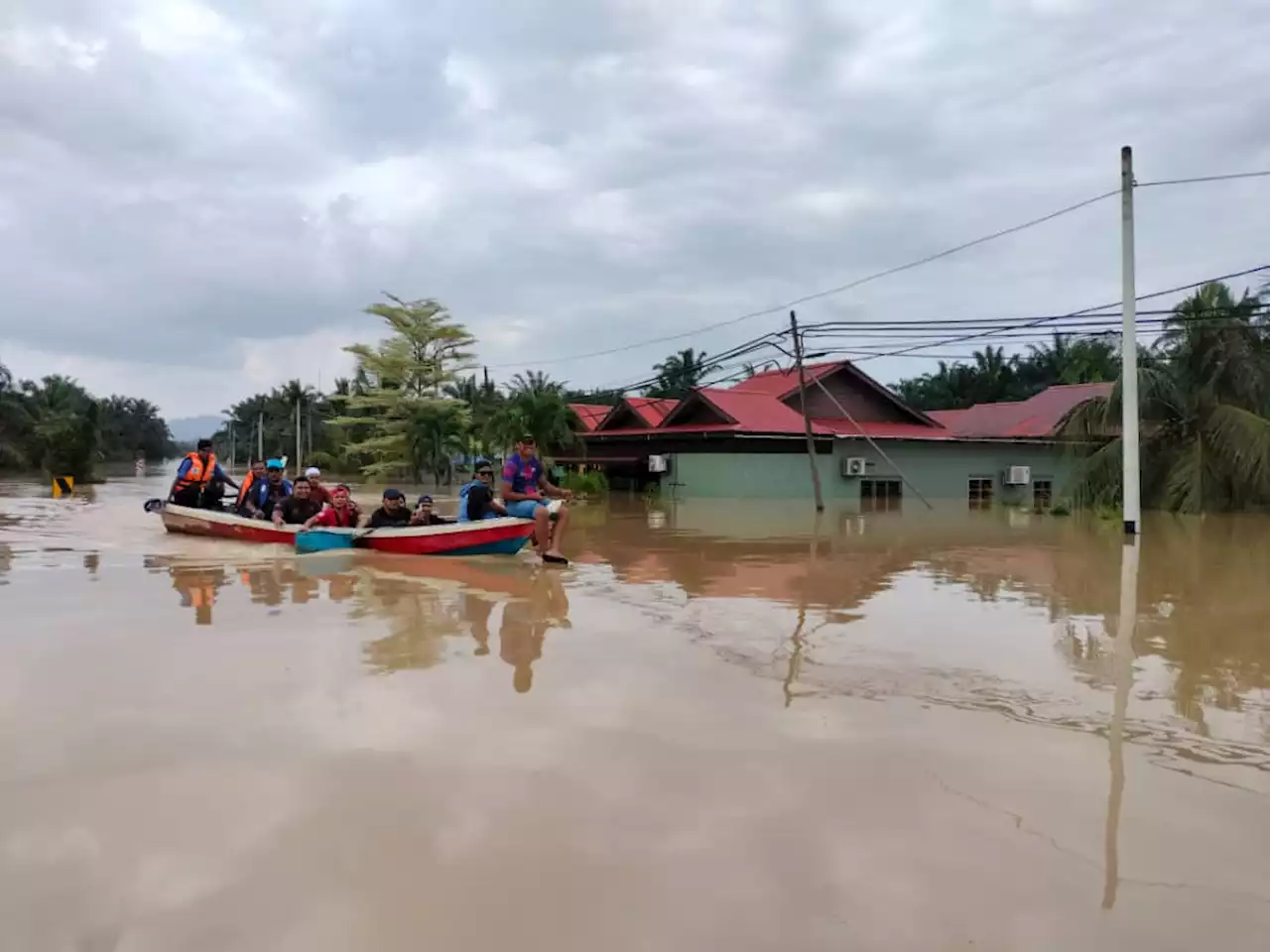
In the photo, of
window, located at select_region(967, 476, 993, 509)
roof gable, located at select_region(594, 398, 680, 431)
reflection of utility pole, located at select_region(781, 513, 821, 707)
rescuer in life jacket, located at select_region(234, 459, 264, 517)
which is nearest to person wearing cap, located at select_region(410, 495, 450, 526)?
rescuer in life jacket, located at select_region(234, 459, 264, 517)

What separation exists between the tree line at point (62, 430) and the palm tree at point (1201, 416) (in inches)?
1462

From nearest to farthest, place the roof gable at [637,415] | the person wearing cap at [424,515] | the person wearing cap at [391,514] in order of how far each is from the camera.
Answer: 1. the person wearing cap at [424,515]
2. the person wearing cap at [391,514]
3. the roof gable at [637,415]

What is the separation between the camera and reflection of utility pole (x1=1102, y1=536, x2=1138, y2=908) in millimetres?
3531

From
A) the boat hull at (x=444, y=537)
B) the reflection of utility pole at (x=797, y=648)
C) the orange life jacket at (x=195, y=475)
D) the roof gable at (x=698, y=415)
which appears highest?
the roof gable at (x=698, y=415)

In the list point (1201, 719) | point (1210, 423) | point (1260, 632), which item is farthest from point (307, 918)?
point (1210, 423)

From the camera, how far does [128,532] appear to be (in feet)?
54.7

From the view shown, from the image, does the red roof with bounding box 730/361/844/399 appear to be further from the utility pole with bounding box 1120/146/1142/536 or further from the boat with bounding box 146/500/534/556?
the boat with bounding box 146/500/534/556

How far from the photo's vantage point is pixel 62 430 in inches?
1598

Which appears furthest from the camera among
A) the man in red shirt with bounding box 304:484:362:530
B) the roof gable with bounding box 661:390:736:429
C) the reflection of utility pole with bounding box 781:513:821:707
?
the roof gable with bounding box 661:390:736:429

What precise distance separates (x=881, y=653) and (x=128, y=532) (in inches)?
561

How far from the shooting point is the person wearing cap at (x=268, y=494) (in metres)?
14.4

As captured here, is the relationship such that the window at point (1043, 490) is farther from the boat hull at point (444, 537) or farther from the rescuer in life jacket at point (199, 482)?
the rescuer in life jacket at point (199, 482)

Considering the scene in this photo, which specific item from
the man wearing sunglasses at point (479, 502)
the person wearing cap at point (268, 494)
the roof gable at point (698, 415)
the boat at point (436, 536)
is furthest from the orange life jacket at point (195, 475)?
the roof gable at point (698, 415)

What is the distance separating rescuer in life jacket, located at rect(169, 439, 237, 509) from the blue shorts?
219 inches
